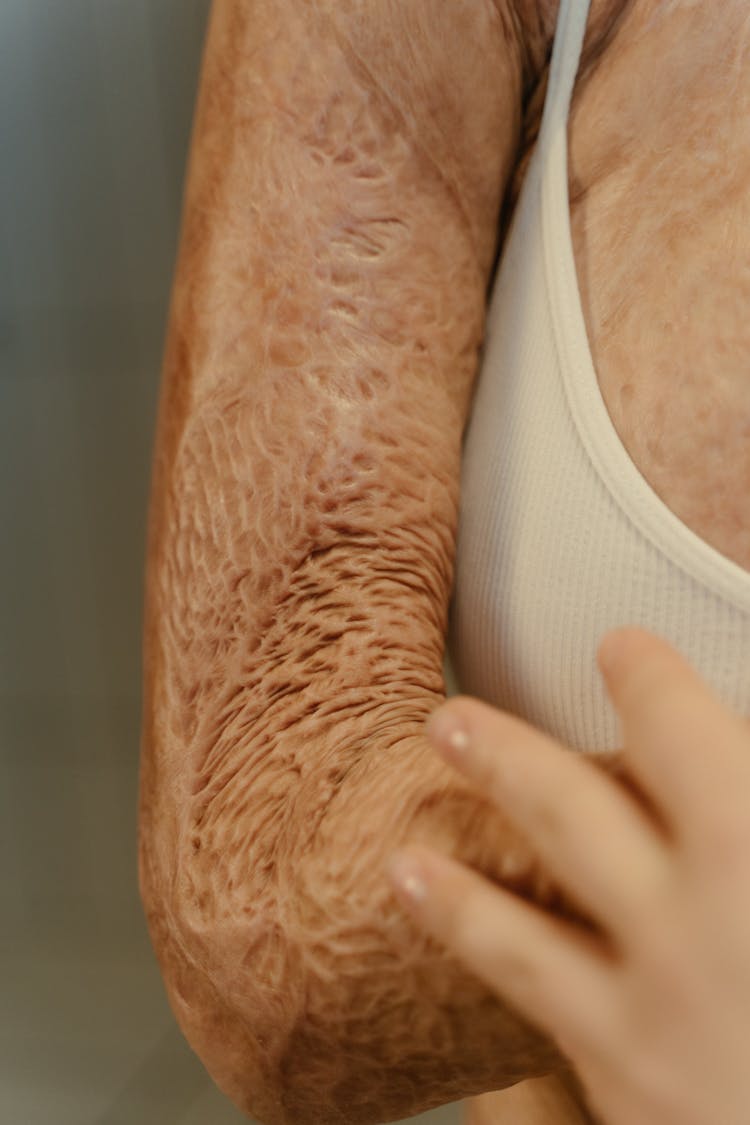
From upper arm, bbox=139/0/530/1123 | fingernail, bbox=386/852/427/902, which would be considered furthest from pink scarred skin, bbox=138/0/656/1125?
fingernail, bbox=386/852/427/902

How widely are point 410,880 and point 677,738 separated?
0.07m

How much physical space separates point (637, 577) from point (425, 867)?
197 mm

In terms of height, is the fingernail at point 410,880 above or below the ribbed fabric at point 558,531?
below

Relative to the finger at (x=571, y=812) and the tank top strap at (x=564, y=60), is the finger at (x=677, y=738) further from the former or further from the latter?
the tank top strap at (x=564, y=60)

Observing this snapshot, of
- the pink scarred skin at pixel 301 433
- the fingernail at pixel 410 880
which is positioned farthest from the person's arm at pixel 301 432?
the fingernail at pixel 410 880

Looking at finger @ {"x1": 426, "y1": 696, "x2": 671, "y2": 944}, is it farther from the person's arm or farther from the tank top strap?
the tank top strap

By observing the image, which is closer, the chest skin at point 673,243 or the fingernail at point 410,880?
the fingernail at point 410,880

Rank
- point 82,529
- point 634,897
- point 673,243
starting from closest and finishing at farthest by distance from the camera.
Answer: point 634,897, point 673,243, point 82,529

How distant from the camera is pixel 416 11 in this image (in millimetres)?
477

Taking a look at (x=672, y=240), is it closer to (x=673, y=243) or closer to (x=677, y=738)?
(x=673, y=243)

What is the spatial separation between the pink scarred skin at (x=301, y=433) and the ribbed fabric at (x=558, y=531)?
0.02 meters

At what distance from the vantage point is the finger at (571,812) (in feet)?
0.81

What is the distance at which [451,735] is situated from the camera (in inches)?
10.4

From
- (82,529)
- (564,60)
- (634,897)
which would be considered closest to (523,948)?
(634,897)
